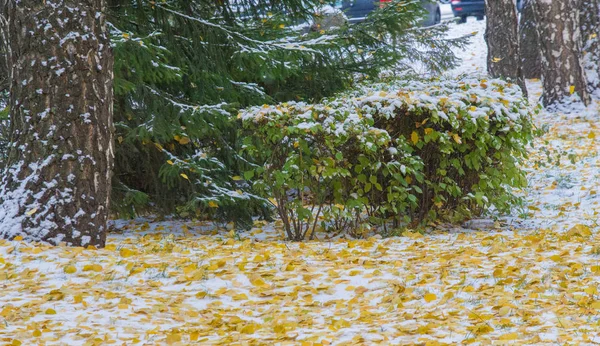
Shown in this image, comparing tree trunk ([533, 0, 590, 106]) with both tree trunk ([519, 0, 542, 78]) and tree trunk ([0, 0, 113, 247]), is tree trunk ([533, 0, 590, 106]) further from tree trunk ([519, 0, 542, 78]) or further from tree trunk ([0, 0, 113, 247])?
tree trunk ([0, 0, 113, 247])

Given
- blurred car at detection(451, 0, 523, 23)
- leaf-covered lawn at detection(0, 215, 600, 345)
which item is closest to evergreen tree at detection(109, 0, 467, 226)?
leaf-covered lawn at detection(0, 215, 600, 345)

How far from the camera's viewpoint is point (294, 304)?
439cm

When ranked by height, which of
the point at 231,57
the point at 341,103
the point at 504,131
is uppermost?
the point at 231,57

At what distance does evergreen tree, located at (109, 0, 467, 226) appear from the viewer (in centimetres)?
700

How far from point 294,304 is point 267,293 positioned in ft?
0.84

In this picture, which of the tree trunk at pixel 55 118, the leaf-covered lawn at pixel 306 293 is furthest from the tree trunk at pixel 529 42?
the tree trunk at pixel 55 118

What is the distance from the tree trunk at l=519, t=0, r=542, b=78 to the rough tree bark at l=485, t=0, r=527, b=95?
4230 millimetres

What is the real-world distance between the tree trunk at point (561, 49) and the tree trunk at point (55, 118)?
28.9ft

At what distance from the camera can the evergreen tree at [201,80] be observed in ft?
23.0

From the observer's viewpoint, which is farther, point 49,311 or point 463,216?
point 463,216

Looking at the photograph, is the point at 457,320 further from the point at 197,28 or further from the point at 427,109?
the point at 197,28

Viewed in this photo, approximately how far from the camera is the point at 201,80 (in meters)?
7.61

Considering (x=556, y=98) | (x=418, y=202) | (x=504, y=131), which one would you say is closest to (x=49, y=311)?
(x=418, y=202)

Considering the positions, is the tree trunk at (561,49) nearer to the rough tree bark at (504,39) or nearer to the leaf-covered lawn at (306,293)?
the rough tree bark at (504,39)
